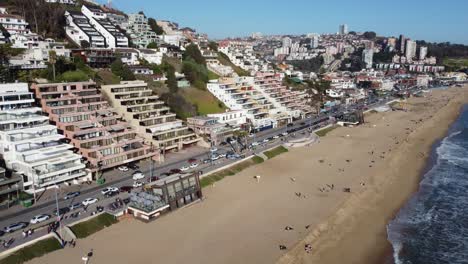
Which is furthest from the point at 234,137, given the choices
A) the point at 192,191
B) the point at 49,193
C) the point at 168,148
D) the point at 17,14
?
the point at 17,14

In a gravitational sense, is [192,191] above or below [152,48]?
below

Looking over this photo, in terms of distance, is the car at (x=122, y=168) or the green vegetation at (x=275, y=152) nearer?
the car at (x=122, y=168)

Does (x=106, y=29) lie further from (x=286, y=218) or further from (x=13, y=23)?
(x=286, y=218)

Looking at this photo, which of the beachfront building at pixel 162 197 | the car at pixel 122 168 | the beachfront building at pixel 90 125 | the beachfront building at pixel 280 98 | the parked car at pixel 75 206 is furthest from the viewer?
the beachfront building at pixel 280 98

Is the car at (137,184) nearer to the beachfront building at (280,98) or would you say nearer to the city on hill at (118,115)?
the city on hill at (118,115)

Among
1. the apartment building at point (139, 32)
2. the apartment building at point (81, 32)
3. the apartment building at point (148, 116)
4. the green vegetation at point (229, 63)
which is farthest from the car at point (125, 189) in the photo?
the green vegetation at point (229, 63)

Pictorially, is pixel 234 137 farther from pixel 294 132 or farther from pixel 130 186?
pixel 130 186

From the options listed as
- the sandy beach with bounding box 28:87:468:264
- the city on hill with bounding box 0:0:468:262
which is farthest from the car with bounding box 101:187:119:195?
the sandy beach with bounding box 28:87:468:264
